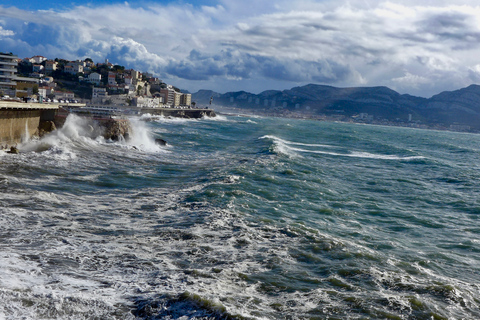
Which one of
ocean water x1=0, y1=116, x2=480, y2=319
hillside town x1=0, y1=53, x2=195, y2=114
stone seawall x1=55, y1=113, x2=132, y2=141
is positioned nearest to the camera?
ocean water x1=0, y1=116, x2=480, y2=319

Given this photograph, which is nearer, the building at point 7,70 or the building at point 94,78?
the building at point 7,70

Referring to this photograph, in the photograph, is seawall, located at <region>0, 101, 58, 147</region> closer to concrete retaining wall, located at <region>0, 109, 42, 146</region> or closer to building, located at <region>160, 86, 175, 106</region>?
concrete retaining wall, located at <region>0, 109, 42, 146</region>

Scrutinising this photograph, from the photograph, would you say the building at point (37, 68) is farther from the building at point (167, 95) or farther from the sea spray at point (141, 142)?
the sea spray at point (141, 142)

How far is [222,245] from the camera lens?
42.2 feet

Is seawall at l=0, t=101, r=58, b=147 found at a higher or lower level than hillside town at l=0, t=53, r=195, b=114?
lower

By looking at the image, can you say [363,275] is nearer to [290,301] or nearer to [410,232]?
[290,301]

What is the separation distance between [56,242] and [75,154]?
55.4 feet

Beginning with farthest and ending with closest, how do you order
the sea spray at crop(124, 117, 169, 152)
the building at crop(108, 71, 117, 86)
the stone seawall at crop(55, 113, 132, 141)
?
the building at crop(108, 71, 117, 86), the sea spray at crop(124, 117, 169, 152), the stone seawall at crop(55, 113, 132, 141)

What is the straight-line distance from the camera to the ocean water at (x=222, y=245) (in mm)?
9023

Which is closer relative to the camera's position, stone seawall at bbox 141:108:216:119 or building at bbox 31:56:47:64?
stone seawall at bbox 141:108:216:119

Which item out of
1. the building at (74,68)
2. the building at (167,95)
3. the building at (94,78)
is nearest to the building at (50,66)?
the building at (74,68)

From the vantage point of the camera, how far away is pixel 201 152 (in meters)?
39.0

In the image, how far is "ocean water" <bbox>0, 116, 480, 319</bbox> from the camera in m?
9.02

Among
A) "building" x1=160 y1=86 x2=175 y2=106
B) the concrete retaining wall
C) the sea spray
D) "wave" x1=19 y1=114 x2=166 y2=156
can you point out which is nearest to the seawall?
the concrete retaining wall
